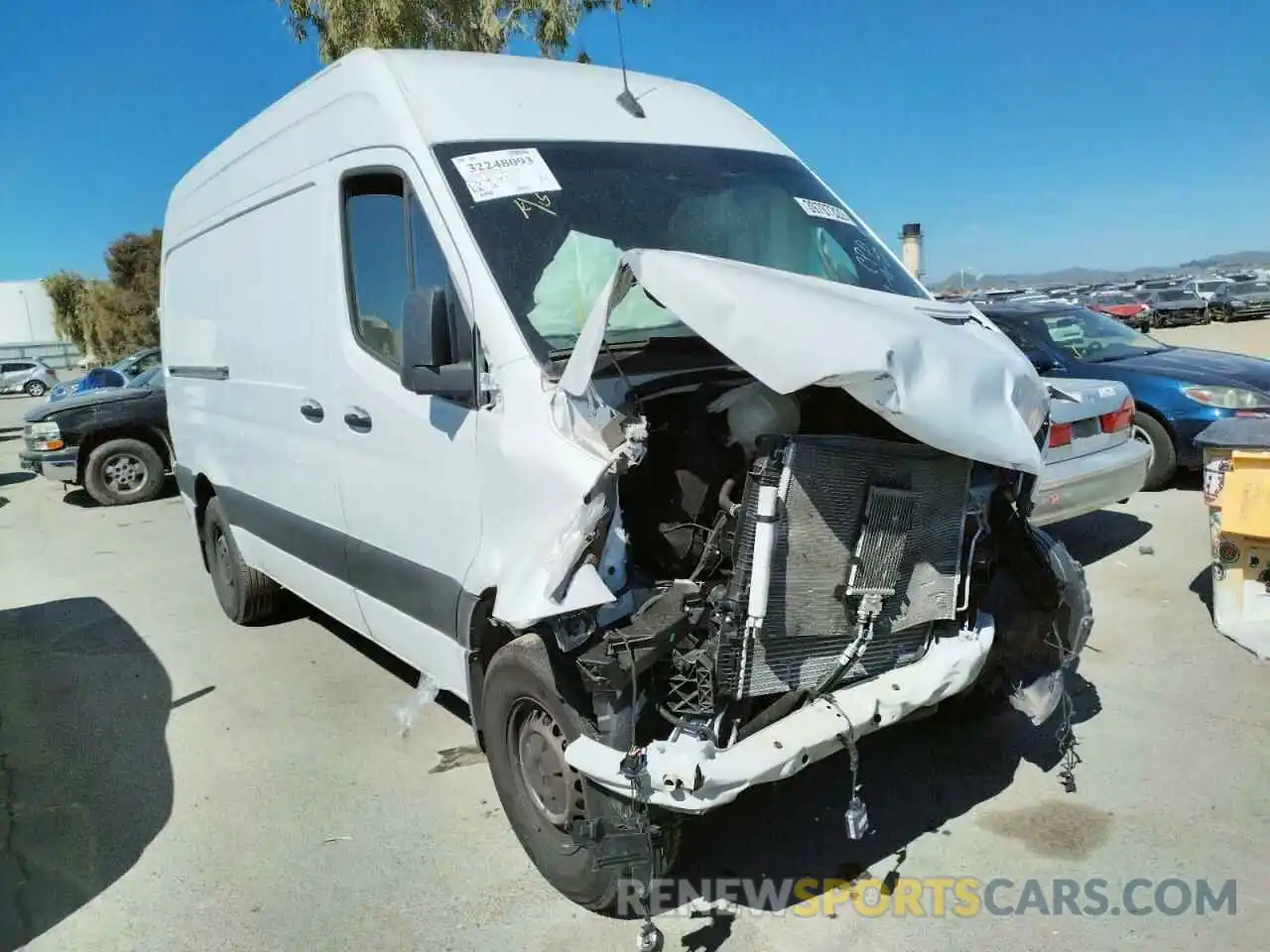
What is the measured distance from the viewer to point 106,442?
12203 millimetres

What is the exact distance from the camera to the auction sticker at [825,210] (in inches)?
163

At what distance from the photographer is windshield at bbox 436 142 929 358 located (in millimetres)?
3307

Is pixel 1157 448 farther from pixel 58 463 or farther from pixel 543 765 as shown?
pixel 58 463

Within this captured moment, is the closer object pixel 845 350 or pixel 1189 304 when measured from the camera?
pixel 845 350

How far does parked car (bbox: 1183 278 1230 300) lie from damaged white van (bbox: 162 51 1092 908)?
39365mm

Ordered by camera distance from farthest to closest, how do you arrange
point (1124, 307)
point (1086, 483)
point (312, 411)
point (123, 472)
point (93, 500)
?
point (1124, 307) → point (93, 500) → point (123, 472) → point (1086, 483) → point (312, 411)

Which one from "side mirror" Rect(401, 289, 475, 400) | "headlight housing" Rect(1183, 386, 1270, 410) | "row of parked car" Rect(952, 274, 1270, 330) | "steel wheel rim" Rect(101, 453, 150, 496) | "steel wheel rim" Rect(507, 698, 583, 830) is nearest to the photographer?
"steel wheel rim" Rect(507, 698, 583, 830)

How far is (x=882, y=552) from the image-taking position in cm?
295

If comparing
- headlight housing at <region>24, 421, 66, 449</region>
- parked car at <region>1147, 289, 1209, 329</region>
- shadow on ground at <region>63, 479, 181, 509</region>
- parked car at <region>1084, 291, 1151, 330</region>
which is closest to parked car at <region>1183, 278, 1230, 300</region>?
parked car at <region>1147, 289, 1209, 329</region>

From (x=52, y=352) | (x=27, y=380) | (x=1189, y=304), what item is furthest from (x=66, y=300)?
(x=1189, y=304)

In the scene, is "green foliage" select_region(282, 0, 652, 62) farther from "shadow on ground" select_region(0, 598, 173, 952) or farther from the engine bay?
Result: the engine bay

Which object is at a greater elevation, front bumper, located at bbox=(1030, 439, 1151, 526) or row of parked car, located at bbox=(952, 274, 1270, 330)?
row of parked car, located at bbox=(952, 274, 1270, 330)

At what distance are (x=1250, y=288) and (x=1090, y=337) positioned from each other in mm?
35327

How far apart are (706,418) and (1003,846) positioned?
6.03 ft
